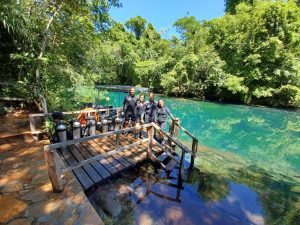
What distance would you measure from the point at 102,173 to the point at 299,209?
409 centimetres

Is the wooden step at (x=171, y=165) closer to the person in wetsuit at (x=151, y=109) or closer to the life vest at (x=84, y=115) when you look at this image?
the person in wetsuit at (x=151, y=109)

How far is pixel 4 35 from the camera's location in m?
5.49

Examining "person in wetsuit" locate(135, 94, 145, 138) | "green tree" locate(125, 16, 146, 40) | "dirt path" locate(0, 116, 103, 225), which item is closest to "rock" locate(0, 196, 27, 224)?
"dirt path" locate(0, 116, 103, 225)

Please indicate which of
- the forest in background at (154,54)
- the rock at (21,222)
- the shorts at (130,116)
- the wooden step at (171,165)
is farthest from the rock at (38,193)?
the forest in background at (154,54)

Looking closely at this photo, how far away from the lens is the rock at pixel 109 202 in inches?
118

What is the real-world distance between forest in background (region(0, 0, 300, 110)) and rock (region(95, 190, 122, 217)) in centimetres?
394

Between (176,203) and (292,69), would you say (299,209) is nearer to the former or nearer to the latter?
(176,203)

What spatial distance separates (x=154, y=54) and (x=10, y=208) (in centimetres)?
3794

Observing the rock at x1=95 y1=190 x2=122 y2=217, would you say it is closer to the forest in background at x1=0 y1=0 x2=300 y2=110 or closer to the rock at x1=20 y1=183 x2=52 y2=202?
the rock at x1=20 y1=183 x2=52 y2=202

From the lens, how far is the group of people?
18.6ft

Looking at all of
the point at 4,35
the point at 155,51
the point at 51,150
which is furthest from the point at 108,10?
the point at 155,51

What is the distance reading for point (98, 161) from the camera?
4.15 m

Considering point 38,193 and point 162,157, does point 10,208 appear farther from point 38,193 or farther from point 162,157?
point 162,157

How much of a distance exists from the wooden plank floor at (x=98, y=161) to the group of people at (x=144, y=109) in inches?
30.7
